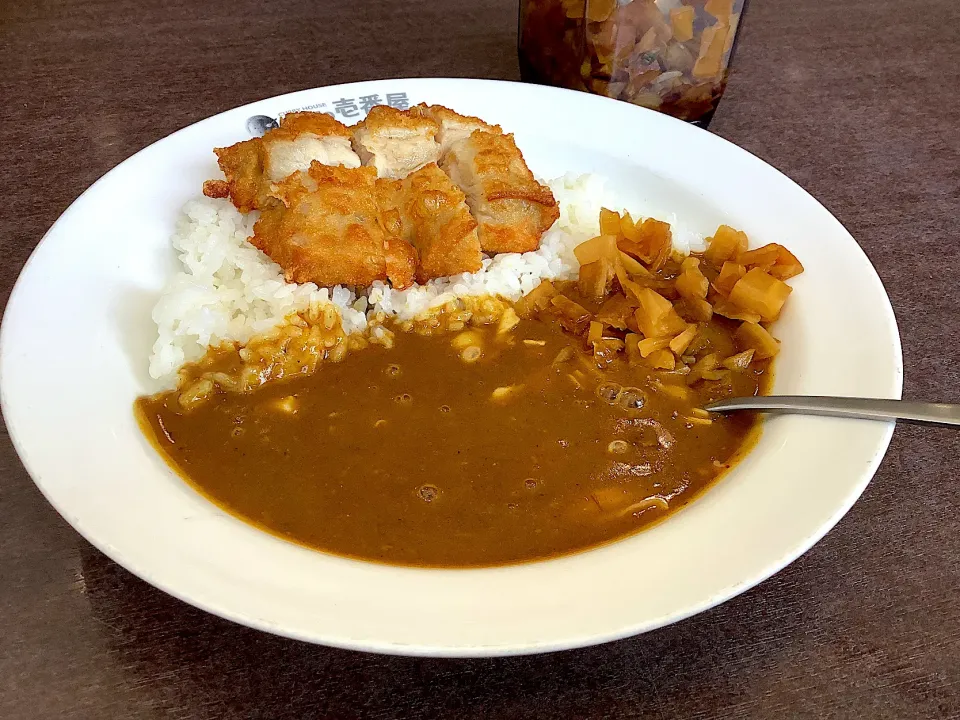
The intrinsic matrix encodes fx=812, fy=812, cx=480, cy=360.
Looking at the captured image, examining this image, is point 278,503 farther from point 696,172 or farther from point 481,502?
point 696,172

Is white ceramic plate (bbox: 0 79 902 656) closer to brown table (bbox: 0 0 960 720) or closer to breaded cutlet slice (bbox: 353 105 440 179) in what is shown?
brown table (bbox: 0 0 960 720)

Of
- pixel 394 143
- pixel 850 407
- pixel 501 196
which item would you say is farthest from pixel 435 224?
pixel 850 407

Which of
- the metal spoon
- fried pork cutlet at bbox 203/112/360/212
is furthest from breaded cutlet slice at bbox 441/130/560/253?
the metal spoon

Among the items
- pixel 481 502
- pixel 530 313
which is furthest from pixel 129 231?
pixel 481 502

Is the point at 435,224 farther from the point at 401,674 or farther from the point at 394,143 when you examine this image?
the point at 401,674

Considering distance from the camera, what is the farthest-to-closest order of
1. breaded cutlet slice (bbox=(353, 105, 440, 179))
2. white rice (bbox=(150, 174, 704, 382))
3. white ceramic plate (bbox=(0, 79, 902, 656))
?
breaded cutlet slice (bbox=(353, 105, 440, 179)) → white rice (bbox=(150, 174, 704, 382)) → white ceramic plate (bbox=(0, 79, 902, 656))

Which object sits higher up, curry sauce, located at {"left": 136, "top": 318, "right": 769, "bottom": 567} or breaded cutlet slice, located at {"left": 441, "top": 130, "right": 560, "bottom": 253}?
breaded cutlet slice, located at {"left": 441, "top": 130, "right": 560, "bottom": 253}
